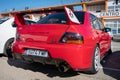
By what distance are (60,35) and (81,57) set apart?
1.94 ft

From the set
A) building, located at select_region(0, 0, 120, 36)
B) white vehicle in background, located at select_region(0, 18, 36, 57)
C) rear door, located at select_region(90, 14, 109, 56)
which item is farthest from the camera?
building, located at select_region(0, 0, 120, 36)

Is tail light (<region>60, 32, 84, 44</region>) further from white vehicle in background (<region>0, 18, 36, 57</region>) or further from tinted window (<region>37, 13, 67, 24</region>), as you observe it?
white vehicle in background (<region>0, 18, 36, 57</region>)

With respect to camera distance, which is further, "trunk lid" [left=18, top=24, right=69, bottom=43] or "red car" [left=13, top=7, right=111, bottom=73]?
"trunk lid" [left=18, top=24, right=69, bottom=43]

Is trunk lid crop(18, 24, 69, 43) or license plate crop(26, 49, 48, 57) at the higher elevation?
trunk lid crop(18, 24, 69, 43)

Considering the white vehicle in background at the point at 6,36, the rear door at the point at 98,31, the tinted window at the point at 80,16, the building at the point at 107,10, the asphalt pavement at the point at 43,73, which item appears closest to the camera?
the asphalt pavement at the point at 43,73

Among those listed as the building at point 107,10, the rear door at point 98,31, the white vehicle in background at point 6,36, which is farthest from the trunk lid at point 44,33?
the building at point 107,10

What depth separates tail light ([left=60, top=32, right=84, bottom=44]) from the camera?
12.6ft

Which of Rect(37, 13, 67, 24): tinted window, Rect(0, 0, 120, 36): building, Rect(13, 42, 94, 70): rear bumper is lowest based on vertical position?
Rect(0, 0, 120, 36): building

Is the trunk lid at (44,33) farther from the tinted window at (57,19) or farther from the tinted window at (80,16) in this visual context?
the tinted window at (80,16)

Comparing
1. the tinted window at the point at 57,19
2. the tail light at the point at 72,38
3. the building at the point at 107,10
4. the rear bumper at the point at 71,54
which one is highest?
the tinted window at the point at 57,19

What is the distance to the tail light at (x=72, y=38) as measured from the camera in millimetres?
3847

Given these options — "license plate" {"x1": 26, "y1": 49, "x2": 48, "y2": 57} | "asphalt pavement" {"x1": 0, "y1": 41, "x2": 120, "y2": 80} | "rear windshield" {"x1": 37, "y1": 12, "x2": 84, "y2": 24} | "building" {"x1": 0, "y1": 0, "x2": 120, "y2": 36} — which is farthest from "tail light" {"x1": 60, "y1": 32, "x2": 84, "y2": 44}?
"building" {"x1": 0, "y1": 0, "x2": 120, "y2": 36}

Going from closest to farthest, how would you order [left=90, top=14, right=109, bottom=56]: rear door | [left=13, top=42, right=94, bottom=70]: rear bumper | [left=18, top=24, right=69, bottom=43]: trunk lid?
1. [left=13, top=42, right=94, bottom=70]: rear bumper
2. [left=18, top=24, right=69, bottom=43]: trunk lid
3. [left=90, top=14, right=109, bottom=56]: rear door

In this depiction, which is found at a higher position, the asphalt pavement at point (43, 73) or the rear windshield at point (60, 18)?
the rear windshield at point (60, 18)
